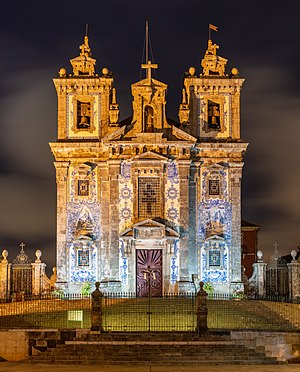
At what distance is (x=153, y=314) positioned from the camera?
35.3m

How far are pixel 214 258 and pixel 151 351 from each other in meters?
15.8

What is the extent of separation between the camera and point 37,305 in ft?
126

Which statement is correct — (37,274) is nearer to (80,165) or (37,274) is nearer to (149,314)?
(80,165)

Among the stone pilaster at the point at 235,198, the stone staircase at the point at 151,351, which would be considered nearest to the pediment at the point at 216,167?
the stone pilaster at the point at 235,198

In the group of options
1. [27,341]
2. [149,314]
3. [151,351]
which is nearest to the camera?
[151,351]

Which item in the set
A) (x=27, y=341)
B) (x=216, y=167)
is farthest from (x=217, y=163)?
(x=27, y=341)

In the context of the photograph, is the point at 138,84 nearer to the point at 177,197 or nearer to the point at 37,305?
the point at 177,197

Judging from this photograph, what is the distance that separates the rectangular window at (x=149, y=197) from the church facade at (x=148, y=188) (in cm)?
5

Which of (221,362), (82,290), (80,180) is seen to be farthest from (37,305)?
(221,362)

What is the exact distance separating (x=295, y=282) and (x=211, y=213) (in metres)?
5.68

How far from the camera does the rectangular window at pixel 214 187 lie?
1796 inches

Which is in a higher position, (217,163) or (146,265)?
(217,163)

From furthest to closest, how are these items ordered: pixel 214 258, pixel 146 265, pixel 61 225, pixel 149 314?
1. pixel 61 225
2. pixel 214 258
3. pixel 146 265
4. pixel 149 314

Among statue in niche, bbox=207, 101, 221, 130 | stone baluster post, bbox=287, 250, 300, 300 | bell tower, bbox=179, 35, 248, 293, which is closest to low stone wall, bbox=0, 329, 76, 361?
bell tower, bbox=179, 35, 248, 293
